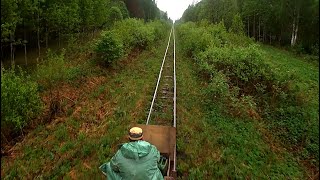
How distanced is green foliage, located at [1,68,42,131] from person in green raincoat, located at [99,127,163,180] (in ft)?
14.9

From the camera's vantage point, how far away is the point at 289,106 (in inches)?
417

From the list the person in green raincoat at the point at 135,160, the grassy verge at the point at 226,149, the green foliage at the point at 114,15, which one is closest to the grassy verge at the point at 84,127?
the grassy verge at the point at 226,149

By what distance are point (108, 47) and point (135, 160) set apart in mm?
11634

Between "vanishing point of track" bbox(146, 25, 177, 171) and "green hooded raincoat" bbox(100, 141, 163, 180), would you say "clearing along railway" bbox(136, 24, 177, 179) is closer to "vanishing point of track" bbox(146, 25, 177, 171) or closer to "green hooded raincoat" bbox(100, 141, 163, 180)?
"vanishing point of track" bbox(146, 25, 177, 171)

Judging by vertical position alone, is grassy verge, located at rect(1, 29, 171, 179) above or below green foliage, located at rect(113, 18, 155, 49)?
below

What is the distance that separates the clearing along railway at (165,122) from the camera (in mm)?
6504

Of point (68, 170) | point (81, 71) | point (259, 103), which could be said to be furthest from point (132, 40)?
point (68, 170)

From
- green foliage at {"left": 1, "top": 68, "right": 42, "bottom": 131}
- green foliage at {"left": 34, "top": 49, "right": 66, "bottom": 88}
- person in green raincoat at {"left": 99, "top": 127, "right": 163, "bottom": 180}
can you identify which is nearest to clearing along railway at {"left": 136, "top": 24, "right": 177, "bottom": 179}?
person in green raincoat at {"left": 99, "top": 127, "right": 163, "bottom": 180}

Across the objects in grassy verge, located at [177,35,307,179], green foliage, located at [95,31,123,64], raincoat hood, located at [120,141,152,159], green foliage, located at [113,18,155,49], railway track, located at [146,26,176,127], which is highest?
green foliage, located at [113,18,155,49]

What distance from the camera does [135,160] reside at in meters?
4.63

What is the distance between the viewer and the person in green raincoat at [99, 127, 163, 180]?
15.1 feet

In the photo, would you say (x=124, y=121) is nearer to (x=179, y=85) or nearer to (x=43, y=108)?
(x=43, y=108)

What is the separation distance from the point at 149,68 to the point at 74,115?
25.1 ft

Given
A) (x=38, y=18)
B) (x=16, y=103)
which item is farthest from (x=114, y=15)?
(x=16, y=103)
